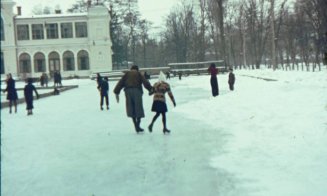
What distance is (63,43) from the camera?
72.2m

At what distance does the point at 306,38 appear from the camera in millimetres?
48000

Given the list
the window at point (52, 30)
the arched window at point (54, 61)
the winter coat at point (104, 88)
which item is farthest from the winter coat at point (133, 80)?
the window at point (52, 30)

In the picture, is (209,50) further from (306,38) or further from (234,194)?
(234,194)

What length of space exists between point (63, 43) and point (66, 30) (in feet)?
6.83

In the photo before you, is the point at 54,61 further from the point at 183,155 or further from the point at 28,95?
the point at 183,155

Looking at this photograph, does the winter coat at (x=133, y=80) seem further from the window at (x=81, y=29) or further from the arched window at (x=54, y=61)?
the window at (x=81, y=29)

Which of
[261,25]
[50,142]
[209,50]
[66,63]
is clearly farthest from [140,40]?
[50,142]

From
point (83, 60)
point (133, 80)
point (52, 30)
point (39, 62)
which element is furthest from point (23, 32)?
point (133, 80)

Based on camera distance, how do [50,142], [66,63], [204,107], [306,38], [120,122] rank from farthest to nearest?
[66,63]
[306,38]
[204,107]
[120,122]
[50,142]

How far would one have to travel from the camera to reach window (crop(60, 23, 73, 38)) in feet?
238

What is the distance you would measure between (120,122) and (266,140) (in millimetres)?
6351

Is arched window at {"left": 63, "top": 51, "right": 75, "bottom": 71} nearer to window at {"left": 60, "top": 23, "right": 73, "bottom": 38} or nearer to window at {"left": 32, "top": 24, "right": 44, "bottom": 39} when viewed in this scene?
window at {"left": 60, "top": 23, "right": 73, "bottom": 38}

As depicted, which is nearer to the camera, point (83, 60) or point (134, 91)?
point (134, 91)

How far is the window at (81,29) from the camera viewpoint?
72.3 meters
